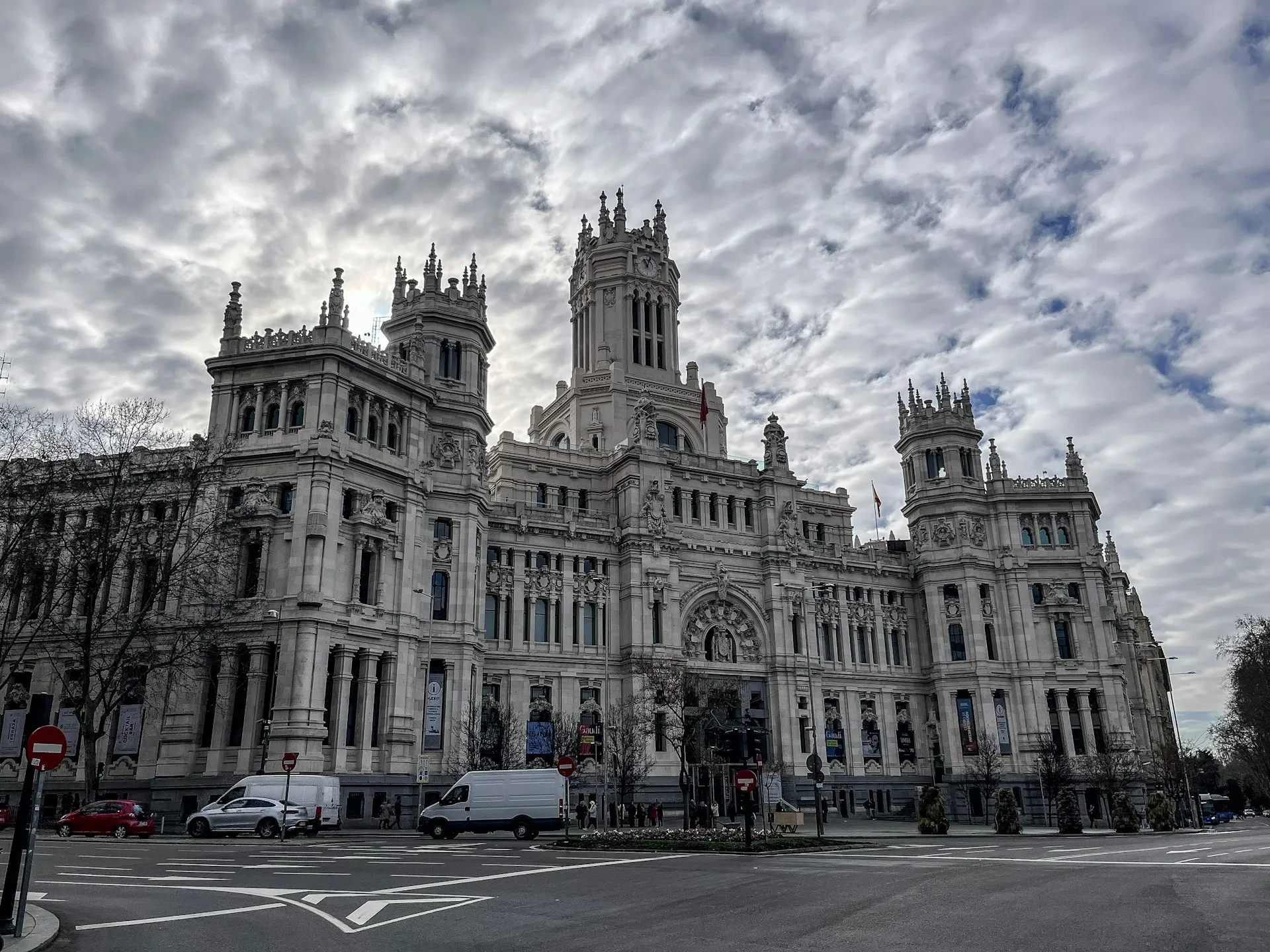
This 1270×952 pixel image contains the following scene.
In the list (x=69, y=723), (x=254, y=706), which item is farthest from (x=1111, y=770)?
(x=69, y=723)

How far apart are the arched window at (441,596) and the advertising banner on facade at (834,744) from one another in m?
31.1

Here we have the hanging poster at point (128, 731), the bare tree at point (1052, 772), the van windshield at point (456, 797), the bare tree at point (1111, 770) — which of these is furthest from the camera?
the bare tree at point (1052, 772)

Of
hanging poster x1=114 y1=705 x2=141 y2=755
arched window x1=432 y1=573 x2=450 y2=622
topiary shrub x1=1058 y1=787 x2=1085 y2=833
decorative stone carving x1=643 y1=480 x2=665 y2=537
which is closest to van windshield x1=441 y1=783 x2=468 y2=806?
arched window x1=432 y1=573 x2=450 y2=622

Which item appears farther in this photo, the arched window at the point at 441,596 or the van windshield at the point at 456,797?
the arched window at the point at 441,596

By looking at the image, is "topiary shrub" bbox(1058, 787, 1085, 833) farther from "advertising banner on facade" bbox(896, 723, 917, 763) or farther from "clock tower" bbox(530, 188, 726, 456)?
"clock tower" bbox(530, 188, 726, 456)

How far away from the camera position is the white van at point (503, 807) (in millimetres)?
39656

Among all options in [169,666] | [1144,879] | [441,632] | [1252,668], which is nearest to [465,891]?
[1144,879]

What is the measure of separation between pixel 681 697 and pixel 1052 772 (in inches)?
1123

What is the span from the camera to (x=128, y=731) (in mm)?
48688

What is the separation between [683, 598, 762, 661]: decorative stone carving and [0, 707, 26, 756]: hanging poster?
132 ft

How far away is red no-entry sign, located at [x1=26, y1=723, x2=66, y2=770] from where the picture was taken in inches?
569

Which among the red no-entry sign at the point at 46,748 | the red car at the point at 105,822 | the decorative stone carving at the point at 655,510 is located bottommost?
the red car at the point at 105,822

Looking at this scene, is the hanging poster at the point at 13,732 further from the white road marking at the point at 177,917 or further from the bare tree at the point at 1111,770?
the bare tree at the point at 1111,770

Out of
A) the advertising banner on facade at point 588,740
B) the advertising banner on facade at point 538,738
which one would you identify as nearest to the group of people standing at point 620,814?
the advertising banner on facade at point 588,740
